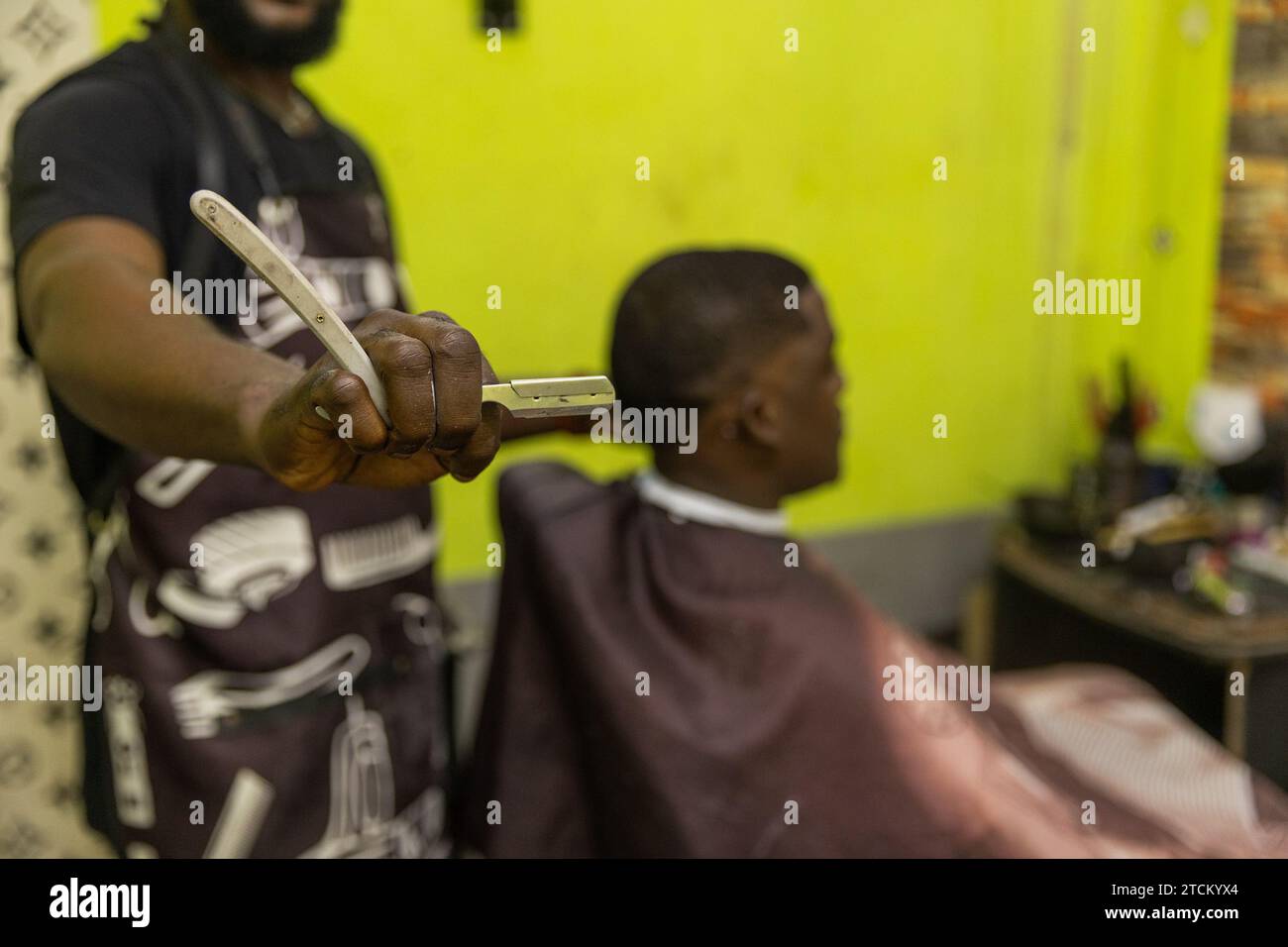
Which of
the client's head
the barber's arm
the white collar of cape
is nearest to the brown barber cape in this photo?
the white collar of cape

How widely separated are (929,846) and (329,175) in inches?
42.8

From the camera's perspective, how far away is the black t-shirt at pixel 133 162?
1.08 meters

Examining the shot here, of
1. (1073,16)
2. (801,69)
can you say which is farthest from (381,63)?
(1073,16)

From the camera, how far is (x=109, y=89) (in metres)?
1.16

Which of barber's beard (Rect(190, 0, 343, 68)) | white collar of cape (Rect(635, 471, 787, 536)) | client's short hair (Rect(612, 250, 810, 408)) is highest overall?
barber's beard (Rect(190, 0, 343, 68))

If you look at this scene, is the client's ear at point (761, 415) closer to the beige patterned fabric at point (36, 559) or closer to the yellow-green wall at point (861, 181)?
the yellow-green wall at point (861, 181)

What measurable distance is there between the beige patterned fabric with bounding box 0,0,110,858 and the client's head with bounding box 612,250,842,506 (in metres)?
1.02

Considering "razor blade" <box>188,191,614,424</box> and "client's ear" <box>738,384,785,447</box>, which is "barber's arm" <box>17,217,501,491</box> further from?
Answer: "client's ear" <box>738,384,785,447</box>

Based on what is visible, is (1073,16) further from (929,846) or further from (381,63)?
(929,846)

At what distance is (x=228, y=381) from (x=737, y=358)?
0.83 meters

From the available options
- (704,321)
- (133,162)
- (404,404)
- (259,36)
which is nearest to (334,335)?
(404,404)

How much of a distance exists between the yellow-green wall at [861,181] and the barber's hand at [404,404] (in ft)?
Result: 5.48

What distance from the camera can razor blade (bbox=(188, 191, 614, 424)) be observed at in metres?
0.64

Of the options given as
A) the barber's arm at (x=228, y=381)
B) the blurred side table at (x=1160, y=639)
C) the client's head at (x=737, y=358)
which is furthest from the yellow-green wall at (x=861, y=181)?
the barber's arm at (x=228, y=381)
